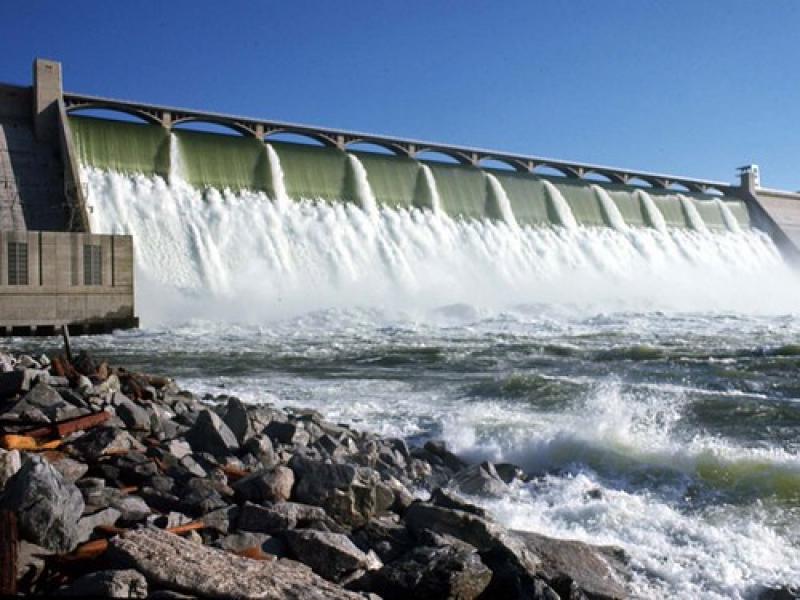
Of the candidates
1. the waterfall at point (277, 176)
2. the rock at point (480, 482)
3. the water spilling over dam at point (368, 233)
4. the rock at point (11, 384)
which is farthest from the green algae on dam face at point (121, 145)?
the rock at point (480, 482)

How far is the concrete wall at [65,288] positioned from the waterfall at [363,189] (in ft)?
44.2

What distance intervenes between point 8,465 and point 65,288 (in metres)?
18.5

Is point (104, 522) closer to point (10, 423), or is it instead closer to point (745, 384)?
point (10, 423)

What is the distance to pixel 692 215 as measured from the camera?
48.6 meters

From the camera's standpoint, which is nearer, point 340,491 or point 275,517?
point 275,517

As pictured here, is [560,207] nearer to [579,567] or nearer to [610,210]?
[610,210]

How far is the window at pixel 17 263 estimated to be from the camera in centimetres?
2039

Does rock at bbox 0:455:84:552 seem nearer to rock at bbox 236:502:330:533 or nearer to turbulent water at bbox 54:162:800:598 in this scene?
rock at bbox 236:502:330:533

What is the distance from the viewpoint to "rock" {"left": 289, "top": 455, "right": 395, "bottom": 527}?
16.4 ft

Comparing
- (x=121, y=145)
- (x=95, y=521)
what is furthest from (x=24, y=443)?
(x=121, y=145)

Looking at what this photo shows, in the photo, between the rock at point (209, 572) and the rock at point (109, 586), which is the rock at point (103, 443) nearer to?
the rock at point (209, 572)

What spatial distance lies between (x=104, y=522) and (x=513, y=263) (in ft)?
111

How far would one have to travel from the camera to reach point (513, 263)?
37.1 m

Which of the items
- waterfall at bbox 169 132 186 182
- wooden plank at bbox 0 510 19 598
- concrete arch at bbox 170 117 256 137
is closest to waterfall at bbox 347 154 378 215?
concrete arch at bbox 170 117 256 137
